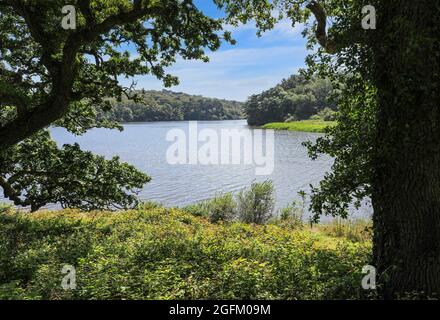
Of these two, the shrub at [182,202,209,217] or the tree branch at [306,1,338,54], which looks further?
the shrub at [182,202,209,217]

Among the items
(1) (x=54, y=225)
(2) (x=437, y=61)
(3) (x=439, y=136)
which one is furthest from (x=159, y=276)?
(1) (x=54, y=225)

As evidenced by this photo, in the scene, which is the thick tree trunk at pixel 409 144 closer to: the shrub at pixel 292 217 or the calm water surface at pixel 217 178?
the shrub at pixel 292 217

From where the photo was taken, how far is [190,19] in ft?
40.2

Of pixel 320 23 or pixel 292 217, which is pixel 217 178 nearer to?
pixel 292 217

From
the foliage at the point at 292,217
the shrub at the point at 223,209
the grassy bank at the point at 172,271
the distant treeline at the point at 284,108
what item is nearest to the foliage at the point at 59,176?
the shrub at the point at 223,209

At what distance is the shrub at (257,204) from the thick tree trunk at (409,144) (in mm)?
17481

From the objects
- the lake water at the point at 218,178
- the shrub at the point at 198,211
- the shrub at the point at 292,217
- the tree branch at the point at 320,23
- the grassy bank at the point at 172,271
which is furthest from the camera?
the lake water at the point at 218,178

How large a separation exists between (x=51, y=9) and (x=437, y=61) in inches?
416

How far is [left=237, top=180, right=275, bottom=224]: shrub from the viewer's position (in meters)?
24.1

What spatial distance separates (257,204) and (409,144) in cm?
1831

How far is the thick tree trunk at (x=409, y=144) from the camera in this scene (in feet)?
20.3

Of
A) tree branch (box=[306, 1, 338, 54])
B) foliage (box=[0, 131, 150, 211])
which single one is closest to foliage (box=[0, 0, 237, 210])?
foliage (box=[0, 131, 150, 211])

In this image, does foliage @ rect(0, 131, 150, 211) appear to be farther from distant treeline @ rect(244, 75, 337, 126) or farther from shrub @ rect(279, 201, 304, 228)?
distant treeline @ rect(244, 75, 337, 126)

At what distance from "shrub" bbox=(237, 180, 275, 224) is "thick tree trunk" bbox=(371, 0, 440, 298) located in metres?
17.5
